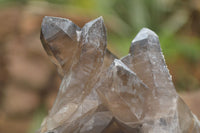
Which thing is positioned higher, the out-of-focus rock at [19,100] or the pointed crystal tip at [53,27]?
the pointed crystal tip at [53,27]

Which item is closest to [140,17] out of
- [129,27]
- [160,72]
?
[129,27]

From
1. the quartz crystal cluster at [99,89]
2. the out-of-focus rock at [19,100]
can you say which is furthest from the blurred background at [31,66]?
the quartz crystal cluster at [99,89]

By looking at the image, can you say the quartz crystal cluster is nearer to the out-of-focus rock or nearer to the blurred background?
the blurred background

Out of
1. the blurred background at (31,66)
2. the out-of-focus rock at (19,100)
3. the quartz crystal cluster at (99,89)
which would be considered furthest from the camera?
the out-of-focus rock at (19,100)

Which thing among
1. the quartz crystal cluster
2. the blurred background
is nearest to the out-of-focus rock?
the blurred background

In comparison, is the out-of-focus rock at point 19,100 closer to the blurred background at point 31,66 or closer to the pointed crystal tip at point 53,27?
the blurred background at point 31,66

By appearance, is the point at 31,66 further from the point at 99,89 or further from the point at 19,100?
the point at 99,89

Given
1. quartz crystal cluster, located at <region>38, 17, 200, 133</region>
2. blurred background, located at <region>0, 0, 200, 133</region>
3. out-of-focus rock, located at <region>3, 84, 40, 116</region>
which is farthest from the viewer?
out-of-focus rock, located at <region>3, 84, 40, 116</region>

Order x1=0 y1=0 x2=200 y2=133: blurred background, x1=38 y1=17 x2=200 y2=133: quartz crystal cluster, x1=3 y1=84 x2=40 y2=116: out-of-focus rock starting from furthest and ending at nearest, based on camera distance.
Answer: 1. x1=3 y1=84 x2=40 y2=116: out-of-focus rock
2. x1=0 y1=0 x2=200 y2=133: blurred background
3. x1=38 y1=17 x2=200 y2=133: quartz crystal cluster
